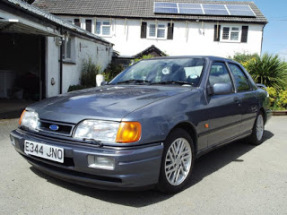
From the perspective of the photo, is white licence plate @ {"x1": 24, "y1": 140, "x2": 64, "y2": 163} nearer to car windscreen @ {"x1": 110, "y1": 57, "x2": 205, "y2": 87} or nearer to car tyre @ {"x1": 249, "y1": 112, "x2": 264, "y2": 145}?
car windscreen @ {"x1": 110, "y1": 57, "x2": 205, "y2": 87}

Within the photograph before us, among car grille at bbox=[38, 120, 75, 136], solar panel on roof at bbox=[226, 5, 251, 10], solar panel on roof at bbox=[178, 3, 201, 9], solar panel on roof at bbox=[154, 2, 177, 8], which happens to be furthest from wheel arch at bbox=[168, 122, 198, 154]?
solar panel on roof at bbox=[226, 5, 251, 10]

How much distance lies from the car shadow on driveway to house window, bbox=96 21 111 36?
2140 centimetres

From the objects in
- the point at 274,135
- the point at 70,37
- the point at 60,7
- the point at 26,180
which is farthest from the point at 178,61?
the point at 60,7

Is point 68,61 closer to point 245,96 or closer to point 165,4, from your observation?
point 245,96

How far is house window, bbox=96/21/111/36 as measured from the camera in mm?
23906

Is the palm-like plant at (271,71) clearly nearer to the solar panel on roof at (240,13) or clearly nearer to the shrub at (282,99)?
the shrub at (282,99)

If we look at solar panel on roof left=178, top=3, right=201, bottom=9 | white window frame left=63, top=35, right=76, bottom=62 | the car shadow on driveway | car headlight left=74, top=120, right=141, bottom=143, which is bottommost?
the car shadow on driveway

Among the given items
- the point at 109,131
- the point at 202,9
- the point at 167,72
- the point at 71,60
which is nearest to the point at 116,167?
the point at 109,131

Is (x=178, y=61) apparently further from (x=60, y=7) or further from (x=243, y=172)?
(x=60, y=7)

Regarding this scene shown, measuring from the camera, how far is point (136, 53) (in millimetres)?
23828

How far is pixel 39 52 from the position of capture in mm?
9727

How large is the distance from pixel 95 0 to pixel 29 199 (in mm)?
25910

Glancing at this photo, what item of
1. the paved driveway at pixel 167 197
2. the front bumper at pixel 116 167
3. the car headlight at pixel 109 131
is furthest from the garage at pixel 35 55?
the car headlight at pixel 109 131

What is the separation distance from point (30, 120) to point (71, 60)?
383 inches
